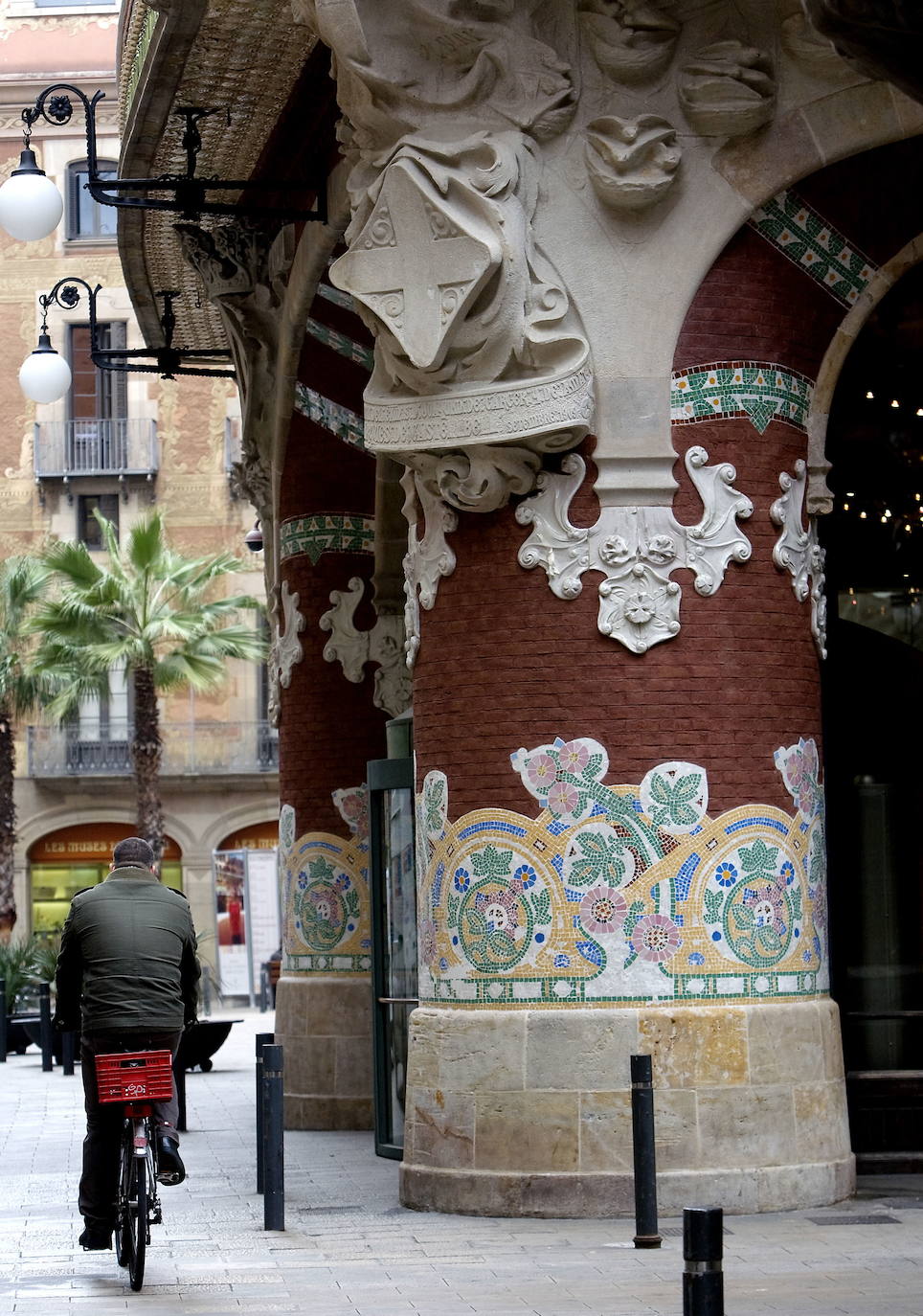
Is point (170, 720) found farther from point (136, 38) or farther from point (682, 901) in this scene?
point (682, 901)

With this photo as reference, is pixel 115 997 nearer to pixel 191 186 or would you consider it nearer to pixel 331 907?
pixel 191 186

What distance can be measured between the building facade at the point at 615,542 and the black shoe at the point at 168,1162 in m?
2.46

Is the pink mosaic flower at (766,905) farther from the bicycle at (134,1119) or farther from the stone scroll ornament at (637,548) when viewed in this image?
the bicycle at (134,1119)

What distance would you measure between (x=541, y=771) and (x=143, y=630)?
28.8 metres

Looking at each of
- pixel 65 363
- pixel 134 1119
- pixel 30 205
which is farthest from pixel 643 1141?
pixel 65 363

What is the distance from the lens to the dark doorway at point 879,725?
14.0m

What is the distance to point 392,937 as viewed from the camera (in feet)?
48.5

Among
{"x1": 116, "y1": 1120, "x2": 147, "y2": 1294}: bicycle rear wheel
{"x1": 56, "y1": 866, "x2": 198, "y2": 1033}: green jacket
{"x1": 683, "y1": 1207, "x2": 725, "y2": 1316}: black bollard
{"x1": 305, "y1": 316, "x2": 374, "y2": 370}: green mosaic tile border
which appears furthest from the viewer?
{"x1": 305, "y1": 316, "x2": 374, "y2": 370}: green mosaic tile border

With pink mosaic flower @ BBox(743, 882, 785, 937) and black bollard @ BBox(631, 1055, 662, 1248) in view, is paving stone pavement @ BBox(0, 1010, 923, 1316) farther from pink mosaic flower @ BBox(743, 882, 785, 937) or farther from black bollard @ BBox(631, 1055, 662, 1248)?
pink mosaic flower @ BBox(743, 882, 785, 937)

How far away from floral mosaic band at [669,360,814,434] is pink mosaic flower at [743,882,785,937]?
2648 mm

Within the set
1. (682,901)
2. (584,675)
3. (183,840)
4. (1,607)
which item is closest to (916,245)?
(584,675)

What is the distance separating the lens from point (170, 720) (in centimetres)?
4994

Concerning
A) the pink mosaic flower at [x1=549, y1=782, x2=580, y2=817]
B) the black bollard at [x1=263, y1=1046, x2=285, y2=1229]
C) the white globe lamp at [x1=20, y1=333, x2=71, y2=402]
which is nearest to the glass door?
the pink mosaic flower at [x1=549, y1=782, x2=580, y2=817]

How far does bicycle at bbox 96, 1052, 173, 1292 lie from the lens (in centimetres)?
991
